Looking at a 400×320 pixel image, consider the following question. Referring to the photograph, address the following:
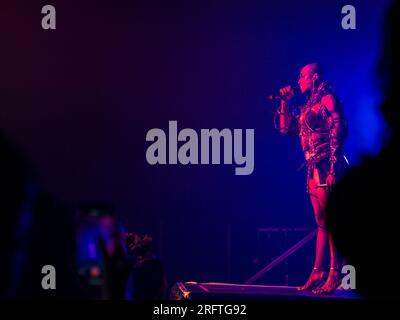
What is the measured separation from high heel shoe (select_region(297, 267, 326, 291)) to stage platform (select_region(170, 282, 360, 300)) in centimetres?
3

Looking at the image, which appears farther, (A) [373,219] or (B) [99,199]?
(B) [99,199]

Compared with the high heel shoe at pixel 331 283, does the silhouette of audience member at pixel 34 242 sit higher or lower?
higher

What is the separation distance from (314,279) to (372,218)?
7.49ft

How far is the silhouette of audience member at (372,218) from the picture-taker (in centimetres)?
90

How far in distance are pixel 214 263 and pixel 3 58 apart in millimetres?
1571

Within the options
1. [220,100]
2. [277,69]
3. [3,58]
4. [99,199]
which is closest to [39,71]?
[3,58]

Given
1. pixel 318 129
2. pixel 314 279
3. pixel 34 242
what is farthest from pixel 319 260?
pixel 34 242

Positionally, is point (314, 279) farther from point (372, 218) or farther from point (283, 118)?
point (372, 218)

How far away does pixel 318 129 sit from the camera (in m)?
3.20

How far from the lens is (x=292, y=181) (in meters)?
3.18

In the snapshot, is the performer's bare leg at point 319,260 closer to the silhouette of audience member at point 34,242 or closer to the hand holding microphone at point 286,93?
the hand holding microphone at point 286,93

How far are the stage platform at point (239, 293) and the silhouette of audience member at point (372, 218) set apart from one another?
2197mm

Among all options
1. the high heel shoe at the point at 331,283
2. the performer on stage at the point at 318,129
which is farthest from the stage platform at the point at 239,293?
the performer on stage at the point at 318,129
